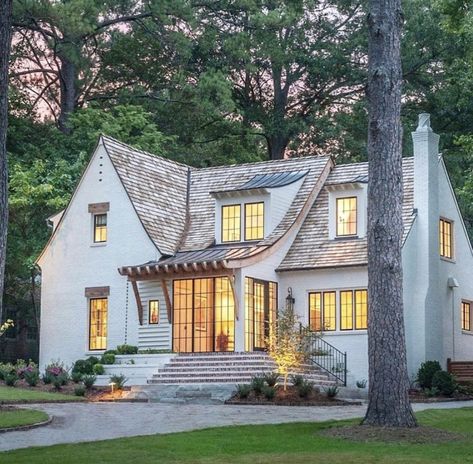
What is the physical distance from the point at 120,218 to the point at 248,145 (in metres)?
17.0

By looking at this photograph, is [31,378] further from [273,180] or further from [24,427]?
[273,180]

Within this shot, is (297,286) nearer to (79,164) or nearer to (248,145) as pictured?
(79,164)

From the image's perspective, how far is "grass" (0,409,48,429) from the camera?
20.1 meters

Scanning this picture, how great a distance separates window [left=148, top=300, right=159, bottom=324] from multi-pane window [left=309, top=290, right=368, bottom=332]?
15.3ft

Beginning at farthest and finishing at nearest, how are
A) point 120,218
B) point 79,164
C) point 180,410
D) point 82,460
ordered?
point 79,164 → point 120,218 → point 180,410 → point 82,460

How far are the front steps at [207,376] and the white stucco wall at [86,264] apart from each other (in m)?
3.68

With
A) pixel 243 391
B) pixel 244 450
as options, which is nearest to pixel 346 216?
pixel 243 391

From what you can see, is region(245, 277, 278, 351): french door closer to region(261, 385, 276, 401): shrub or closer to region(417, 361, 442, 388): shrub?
region(417, 361, 442, 388): shrub

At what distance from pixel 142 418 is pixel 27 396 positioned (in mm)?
5537

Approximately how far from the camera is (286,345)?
1114 inches

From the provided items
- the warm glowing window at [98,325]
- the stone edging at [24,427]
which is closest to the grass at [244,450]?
the stone edging at [24,427]

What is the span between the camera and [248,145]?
1999 inches

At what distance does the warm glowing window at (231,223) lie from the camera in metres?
34.4

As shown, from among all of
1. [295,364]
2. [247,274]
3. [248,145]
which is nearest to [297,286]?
[247,274]
